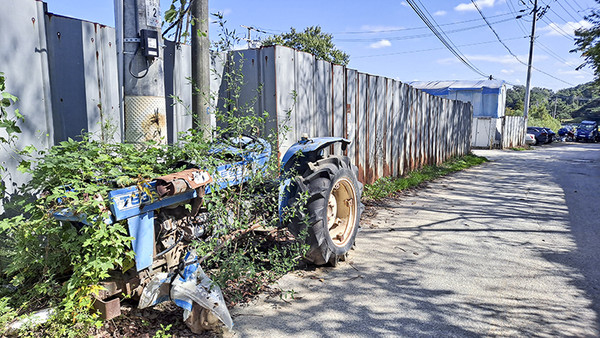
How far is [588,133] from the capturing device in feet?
120

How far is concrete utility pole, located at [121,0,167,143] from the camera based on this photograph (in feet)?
10.9

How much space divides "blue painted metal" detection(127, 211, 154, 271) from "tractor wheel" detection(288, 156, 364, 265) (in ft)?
4.56

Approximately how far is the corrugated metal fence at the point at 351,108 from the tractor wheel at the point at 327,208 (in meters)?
0.68

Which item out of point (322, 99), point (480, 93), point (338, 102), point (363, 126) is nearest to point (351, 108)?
point (338, 102)

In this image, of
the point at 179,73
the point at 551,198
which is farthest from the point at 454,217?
the point at 179,73

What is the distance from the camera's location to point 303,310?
3.47 meters

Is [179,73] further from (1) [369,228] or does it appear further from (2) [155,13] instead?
(1) [369,228]

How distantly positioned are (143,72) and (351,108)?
5153 mm

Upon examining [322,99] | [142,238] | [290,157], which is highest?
[322,99]

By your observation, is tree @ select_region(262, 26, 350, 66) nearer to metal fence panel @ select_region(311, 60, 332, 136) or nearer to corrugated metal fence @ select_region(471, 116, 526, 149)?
corrugated metal fence @ select_region(471, 116, 526, 149)

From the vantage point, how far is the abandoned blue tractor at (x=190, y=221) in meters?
2.77

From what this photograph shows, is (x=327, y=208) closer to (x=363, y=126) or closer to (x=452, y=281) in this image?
(x=452, y=281)

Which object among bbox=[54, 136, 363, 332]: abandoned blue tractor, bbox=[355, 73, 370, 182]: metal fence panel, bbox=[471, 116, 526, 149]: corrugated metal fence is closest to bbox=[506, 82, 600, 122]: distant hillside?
bbox=[471, 116, 526, 149]: corrugated metal fence

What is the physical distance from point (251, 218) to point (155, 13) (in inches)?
79.0
